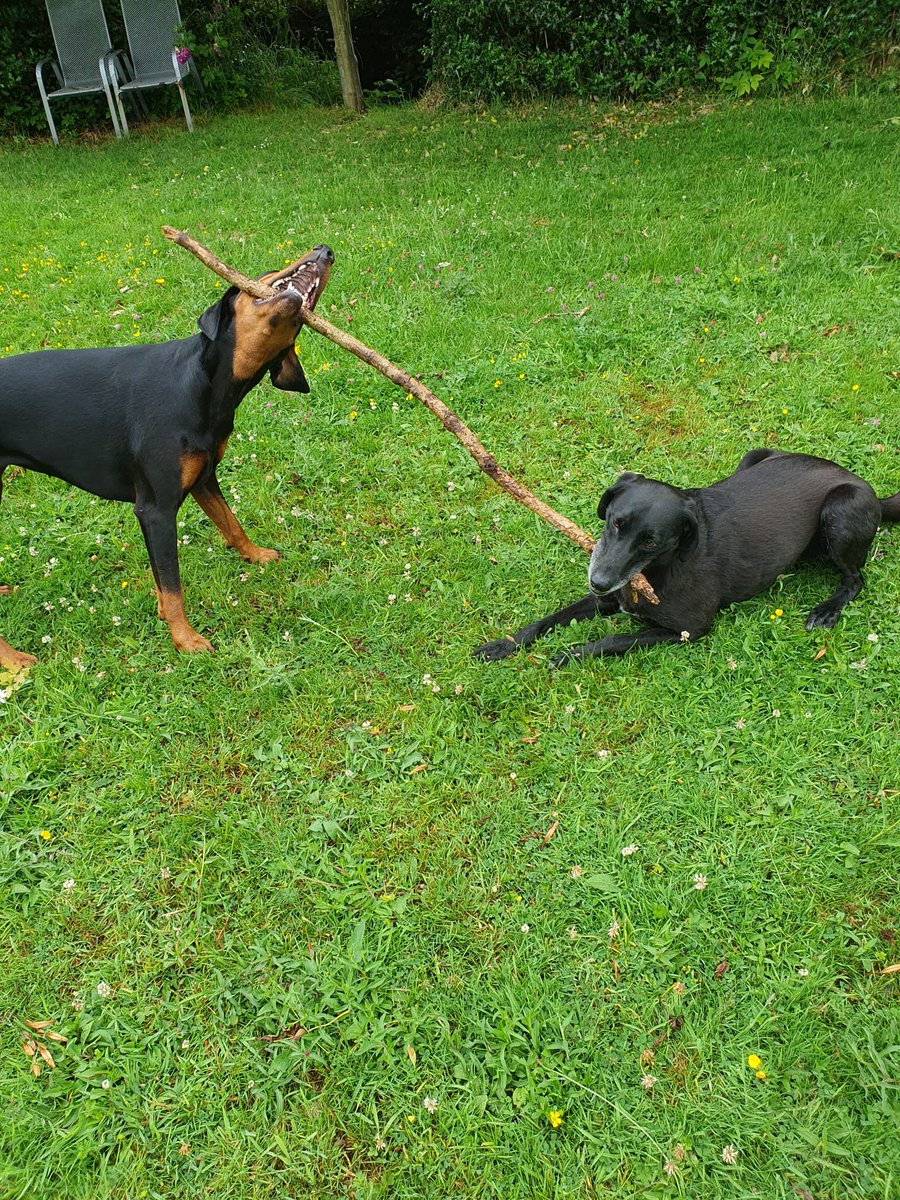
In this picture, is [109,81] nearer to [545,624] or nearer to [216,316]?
[216,316]

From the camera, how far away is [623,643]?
353cm

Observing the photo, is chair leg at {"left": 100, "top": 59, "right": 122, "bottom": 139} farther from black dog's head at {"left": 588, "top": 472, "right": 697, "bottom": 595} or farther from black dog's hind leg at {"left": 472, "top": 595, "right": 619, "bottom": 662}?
black dog's head at {"left": 588, "top": 472, "right": 697, "bottom": 595}

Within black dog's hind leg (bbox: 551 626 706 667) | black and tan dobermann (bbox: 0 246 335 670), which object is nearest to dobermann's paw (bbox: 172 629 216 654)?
black and tan dobermann (bbox: 0 246 335 670)

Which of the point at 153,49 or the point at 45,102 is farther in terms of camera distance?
the point at 153,49

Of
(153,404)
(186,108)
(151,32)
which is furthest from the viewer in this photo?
(151,32)

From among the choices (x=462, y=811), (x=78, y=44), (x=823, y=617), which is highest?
(x=78, y=44)

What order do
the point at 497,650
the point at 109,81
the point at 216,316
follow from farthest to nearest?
1. the point at 109,81
2. the point at 497,650
3. the point at 216,316

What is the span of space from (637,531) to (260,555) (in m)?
2.08

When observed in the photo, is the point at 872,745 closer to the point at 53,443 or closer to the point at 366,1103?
the point at 366,1103

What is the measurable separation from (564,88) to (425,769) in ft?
37.1

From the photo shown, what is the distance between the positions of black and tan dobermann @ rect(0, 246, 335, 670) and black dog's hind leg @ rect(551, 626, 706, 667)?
5.93 ft

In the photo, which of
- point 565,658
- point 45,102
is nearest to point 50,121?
point 45,102

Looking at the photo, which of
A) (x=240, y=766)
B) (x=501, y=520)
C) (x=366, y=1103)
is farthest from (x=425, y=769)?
(x=501, y=520)

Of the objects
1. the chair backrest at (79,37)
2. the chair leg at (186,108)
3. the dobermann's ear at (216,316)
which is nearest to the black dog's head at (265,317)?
the dobermann's ear at (216,316)
